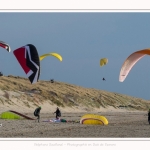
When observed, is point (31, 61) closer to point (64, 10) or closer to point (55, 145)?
point (64, 10)

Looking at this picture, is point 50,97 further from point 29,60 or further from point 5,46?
point 29,60

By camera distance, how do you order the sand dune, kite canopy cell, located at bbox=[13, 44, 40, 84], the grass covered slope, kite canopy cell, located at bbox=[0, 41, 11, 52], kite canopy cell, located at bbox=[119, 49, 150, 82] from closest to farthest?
kite canopy cell, located at bbox=[13, 44, 40, 84]
kite canopy cell, located at bbox=[119, 49, 150, 82]
kite canopy cell, located at bbox=[0, 41, 11, 52]
the sand dune
the grass covered slope

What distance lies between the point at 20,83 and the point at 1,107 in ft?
50.2

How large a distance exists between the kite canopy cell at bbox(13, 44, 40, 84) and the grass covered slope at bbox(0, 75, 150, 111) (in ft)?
65.8

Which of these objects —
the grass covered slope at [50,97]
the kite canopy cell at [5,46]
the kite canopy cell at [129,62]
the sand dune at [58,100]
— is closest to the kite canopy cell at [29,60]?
the kite canopy cell at [5,46]

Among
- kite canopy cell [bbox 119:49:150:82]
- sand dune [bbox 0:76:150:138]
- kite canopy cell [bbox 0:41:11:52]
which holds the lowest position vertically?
sand dune [bbox 0:76:150:138]

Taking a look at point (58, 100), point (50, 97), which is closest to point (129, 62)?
point (58, 100)

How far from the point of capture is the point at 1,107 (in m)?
39.7

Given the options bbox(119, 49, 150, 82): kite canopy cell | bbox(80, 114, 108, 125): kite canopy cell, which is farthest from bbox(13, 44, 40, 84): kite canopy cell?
bbox(80, 114, 108, 125): kite canopy cell

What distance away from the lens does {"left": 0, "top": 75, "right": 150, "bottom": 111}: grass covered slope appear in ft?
147

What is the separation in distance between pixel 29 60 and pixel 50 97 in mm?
32659

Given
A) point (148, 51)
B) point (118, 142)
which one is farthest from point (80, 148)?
point (148, 51)

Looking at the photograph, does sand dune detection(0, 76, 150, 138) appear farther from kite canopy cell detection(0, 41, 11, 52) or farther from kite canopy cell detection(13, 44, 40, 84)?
kite canopy cell detection(13, 44, 40, 84)

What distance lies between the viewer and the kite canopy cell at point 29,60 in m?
19.2
